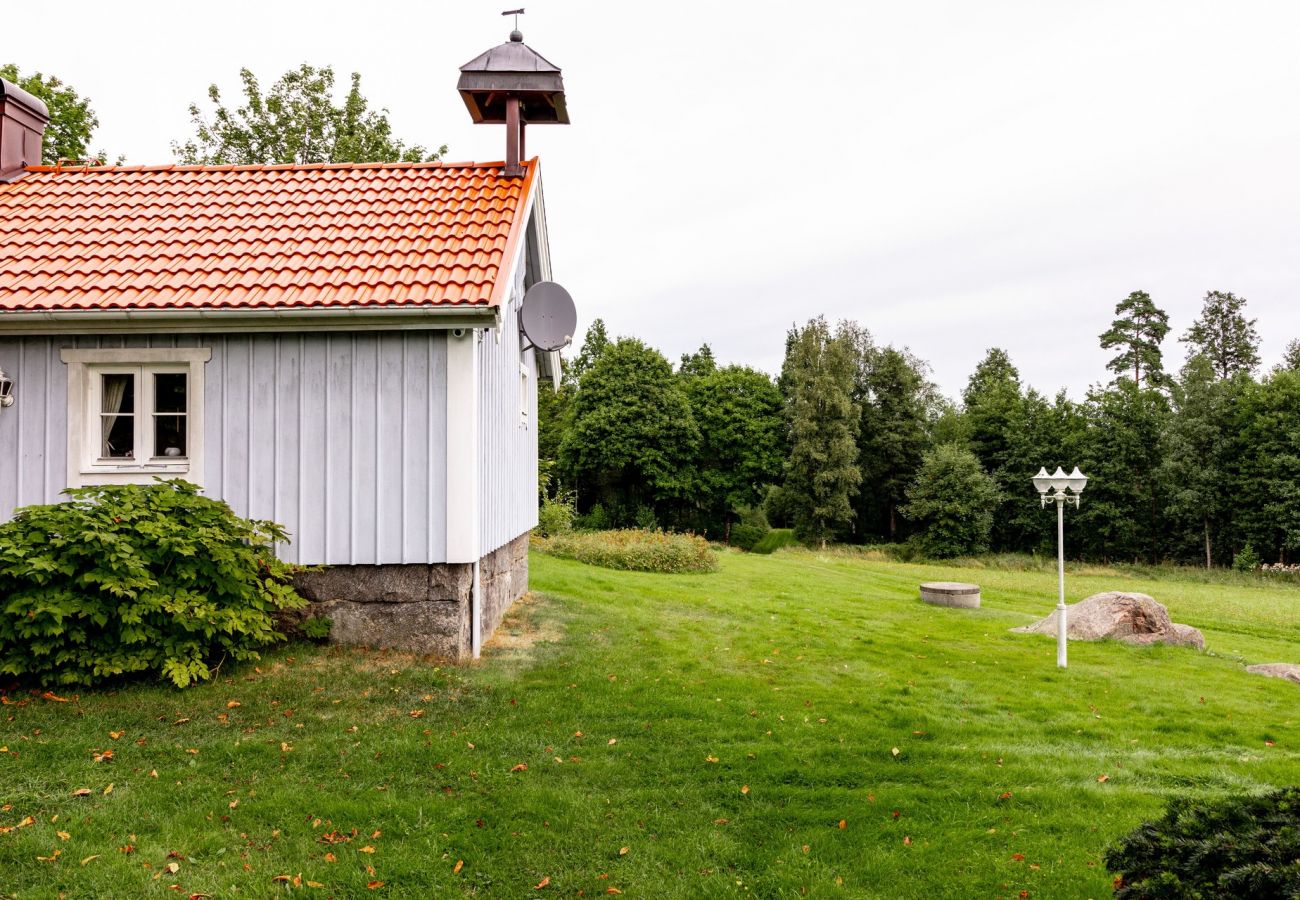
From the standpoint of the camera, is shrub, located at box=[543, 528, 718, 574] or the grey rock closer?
the grey rock

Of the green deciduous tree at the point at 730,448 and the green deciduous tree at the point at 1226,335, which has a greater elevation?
the green deciduous tree at the point at 1226,335

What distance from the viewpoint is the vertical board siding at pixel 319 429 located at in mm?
7832

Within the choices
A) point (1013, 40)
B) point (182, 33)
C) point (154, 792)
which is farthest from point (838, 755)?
point (182, 33)

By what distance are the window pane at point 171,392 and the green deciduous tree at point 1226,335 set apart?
56.9 meters

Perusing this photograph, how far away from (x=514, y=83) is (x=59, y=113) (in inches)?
756

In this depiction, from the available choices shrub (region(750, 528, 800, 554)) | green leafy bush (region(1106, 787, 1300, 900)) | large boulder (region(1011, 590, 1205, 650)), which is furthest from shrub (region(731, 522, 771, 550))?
green leafy bush (region(1106, 787, 1300, 900))

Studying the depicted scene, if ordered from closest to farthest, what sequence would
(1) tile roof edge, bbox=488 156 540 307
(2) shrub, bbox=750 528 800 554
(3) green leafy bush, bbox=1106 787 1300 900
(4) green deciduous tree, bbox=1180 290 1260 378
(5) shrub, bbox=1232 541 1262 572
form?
(3) green leafy bush, bbox=1106 787 1300 900, (1) tile roof edge, bbox=488 156 540 307, (5) shrub, bbox=1232 541 1262 572, (2) shrub, bbox=750 528 800 554, (4) green deciduous tree, bbox=1180 290 1260 378

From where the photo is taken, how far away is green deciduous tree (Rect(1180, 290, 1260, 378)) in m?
48.1

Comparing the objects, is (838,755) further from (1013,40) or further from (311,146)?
(311,146)

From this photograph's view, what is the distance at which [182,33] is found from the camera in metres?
19.2

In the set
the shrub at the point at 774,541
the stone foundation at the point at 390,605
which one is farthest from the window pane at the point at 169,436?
the shrub at the point at 774,541

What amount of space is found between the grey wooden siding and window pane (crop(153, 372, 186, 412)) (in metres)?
3.18

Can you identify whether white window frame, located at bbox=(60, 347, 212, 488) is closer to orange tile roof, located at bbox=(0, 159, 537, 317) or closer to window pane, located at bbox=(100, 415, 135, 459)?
window pane, located at bbox=(100, 415, 135, 459)

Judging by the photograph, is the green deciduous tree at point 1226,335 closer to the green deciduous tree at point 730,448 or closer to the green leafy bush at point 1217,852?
the green deciduous tree at point 730,448
